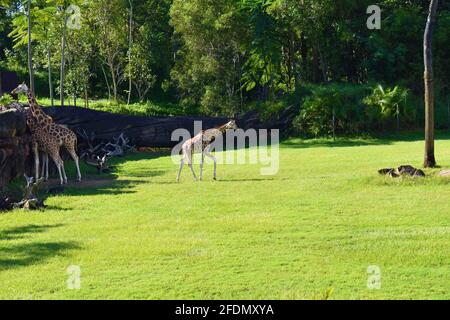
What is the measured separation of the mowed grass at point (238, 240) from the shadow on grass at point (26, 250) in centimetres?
2

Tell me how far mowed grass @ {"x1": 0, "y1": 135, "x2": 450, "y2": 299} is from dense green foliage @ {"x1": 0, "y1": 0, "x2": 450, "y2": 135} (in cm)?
1187

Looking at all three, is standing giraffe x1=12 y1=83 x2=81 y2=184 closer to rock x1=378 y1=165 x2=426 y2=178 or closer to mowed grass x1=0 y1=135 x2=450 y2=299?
mowed grass x1=0 y1=135 x2=450 y2=299

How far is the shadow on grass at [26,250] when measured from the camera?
7.92 meters

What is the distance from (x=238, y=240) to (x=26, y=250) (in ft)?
9.69

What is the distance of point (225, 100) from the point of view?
30.5 m

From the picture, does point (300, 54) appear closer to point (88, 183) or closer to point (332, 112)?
point (332, 112)

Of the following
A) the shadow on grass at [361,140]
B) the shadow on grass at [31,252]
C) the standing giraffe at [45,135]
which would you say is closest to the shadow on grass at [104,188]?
the standing giraffe at [45,135]

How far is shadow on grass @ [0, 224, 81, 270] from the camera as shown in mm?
7922

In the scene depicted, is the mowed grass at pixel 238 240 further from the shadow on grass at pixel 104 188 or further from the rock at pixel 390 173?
the rock at pixel 390 173

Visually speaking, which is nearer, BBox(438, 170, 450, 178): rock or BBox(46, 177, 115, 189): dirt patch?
BBox(438, 170, 450, 178): rock

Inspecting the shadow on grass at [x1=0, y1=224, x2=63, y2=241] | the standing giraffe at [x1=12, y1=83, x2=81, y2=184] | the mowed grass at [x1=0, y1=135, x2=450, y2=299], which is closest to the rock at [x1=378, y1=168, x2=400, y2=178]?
the mowed grass at [x1=0, y1=135, x2=450, y2=299]
